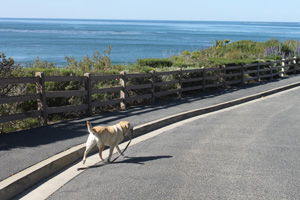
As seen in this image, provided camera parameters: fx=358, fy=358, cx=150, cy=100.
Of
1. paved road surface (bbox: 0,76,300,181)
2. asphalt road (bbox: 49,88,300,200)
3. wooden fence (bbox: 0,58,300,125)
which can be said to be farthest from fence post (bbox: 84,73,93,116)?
asphalt road (bbox: 49,88,300,200)

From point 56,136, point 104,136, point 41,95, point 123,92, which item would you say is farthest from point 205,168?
point 123,92

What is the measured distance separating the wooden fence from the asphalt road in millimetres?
2774

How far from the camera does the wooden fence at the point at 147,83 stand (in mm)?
8902

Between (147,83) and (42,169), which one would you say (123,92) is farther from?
(42,169)

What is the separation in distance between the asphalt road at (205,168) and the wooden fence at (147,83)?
9.10 feet

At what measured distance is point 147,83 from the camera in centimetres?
1361

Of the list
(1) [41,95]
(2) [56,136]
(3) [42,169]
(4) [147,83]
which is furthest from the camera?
(4) [147,83]

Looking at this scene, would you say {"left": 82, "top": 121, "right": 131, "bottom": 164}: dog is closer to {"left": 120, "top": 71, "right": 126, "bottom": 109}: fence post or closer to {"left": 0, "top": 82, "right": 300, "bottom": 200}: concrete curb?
{"left": 0, "top": 82, "right": 300, "bottom": 200}: concrete curb

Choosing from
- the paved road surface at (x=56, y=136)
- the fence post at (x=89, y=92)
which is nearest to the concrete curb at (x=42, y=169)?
the paved road surface at (x=56, y=136)

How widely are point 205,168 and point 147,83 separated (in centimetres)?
775

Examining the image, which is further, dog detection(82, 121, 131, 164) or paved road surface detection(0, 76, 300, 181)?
paved road surface detection(0, 76, 300, 181)

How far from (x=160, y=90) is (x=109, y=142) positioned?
8.31m

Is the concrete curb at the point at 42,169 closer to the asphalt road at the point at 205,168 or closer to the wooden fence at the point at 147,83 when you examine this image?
the asphalt road at the point at 205,168

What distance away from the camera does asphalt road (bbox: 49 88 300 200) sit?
16.7 feet
